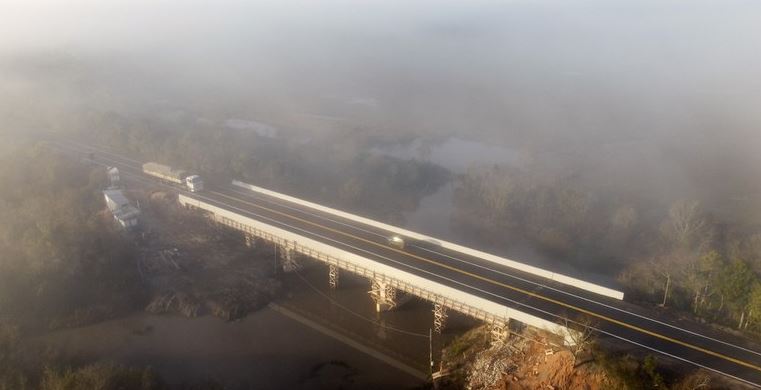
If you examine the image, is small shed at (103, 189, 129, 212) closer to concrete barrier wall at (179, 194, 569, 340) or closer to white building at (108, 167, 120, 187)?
white building at (108, 167, 120, 187)

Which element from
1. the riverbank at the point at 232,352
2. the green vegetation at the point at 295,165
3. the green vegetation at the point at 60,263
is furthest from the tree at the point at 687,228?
the green vegetation at the point at 60,263

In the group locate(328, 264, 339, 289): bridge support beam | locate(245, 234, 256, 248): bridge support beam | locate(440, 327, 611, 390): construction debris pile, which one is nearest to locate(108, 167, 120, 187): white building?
locate(245, 234, 256, 248): bridge support beam

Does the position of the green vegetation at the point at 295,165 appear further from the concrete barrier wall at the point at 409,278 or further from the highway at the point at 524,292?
the concrete barrier wall at the point at 409,278

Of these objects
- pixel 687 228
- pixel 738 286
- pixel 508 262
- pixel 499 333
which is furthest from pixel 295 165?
pixel 738 286

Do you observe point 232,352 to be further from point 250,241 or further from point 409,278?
point 250,241

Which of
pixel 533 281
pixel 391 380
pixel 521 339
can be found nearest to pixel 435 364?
pixel 391 380
